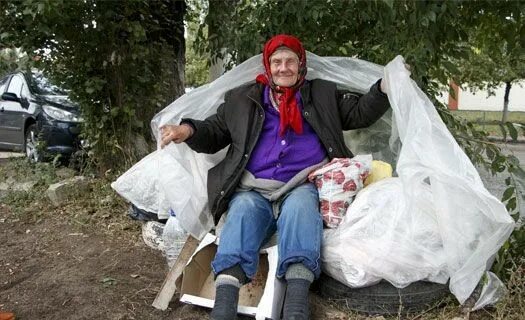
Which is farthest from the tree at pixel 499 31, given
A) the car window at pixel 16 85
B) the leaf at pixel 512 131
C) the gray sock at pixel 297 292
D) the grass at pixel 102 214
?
the car window at pixel 16 85

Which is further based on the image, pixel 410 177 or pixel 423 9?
pixel 410 177

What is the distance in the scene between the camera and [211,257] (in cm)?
299

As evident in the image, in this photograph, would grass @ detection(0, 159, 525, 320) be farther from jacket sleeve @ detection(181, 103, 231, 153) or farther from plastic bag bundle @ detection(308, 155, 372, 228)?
jacket sleeve @ detection(181, 103, 231, 153)

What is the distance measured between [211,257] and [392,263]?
3.25ft

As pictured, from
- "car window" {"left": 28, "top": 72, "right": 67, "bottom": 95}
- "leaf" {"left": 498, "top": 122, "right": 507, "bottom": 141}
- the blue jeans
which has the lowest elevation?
the blue jeans

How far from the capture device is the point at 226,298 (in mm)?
2443

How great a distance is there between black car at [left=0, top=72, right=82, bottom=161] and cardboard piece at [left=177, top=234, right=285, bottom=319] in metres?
3.83

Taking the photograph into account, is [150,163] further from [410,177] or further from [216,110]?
[410,177]

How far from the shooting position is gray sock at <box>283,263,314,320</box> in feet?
7.75

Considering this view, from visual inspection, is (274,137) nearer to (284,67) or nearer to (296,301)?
(284,67)

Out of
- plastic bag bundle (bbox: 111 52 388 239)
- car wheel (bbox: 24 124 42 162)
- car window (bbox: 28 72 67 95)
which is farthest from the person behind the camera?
car window (bbox: 28 72 67 95)

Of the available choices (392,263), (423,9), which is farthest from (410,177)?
(423,9)

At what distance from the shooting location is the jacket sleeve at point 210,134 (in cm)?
297

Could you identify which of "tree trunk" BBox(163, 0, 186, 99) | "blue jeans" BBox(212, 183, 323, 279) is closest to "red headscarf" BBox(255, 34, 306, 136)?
"blue jeans" BBox(212, 183, 323, 279)
